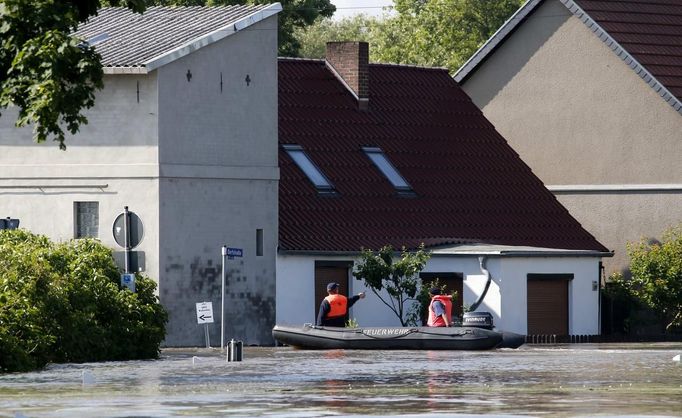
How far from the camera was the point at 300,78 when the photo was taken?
59.5 meters

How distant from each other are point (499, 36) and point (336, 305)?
19.4m

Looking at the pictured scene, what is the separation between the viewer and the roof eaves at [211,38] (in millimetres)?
49938

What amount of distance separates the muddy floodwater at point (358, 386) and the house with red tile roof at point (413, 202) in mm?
9186

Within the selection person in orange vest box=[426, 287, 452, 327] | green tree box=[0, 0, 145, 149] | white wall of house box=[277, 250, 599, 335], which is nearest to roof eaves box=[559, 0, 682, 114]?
white wall of house box=[277, 250, 599, 335]

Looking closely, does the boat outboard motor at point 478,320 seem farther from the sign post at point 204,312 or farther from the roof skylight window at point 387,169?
the roof skylight window at point 387,169

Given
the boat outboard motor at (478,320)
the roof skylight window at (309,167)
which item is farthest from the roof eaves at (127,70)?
the boat outboard motor at (478,320)

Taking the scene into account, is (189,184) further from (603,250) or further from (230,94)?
(603,250)

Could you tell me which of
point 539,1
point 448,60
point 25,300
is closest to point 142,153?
point 25,300

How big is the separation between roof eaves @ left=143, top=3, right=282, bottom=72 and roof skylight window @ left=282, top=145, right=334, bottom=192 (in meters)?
4.82

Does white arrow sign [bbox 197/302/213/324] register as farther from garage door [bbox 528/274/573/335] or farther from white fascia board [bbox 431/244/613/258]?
garage door [bbox 528/274/573/335]

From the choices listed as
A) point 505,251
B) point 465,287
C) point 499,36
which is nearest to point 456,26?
point 499,36

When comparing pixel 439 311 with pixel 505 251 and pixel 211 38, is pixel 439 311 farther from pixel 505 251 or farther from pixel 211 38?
pixel 211 38

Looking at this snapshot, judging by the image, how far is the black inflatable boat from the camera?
46.3 m

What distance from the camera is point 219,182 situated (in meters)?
52.3
